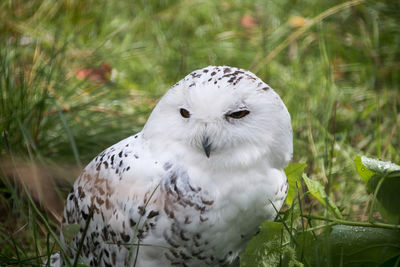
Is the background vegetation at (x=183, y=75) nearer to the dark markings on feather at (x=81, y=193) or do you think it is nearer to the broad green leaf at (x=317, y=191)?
the broad green leaf at (x=317, y=191)

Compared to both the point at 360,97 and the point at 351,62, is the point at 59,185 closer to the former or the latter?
the point at 360,97

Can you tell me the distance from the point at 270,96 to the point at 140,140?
498mm

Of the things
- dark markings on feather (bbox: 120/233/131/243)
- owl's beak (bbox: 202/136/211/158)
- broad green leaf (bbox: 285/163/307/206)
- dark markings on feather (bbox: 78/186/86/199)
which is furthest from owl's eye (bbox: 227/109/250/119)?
dark markings on feather (bbox: 78/186/86/199)

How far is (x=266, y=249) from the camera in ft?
5.64

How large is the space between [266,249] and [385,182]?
0.48 m

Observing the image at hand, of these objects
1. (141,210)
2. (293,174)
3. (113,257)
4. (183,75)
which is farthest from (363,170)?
(183,75)

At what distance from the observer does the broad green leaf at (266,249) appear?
171 cm

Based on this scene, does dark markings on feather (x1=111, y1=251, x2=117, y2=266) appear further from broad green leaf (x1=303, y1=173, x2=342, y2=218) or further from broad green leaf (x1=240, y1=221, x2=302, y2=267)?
broad green leaf (x1=303, y1=173, x2=342, y2=218)

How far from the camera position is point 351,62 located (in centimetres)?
398

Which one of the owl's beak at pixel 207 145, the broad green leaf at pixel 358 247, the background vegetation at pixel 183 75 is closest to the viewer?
the owl's beak at pixel 207 145

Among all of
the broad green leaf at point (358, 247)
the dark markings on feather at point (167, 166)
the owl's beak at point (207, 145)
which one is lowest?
the broad green leaf at point (358, 247)

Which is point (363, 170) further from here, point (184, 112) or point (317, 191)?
point (184, 112)

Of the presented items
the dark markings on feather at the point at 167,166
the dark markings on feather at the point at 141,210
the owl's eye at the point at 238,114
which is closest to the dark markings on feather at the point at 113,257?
the dark markings on feather at the point at 141,210

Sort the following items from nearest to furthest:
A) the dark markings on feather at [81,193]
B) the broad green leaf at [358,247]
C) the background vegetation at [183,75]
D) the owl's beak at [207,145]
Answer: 1. the owl's beak at [207,145]
2. the broad green leaf at [358,247]
3. the dark markings on feather at [81,193]
4. the background vegetation at [183,75]
